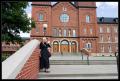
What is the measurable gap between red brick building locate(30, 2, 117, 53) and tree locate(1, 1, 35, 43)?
32628 millimetres

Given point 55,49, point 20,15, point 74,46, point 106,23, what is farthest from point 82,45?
point 20,15

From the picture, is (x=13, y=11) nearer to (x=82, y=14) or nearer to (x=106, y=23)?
(x=82, y=14)

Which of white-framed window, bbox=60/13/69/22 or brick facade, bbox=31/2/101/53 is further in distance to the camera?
white-framed window, bbox=60/13/69/22

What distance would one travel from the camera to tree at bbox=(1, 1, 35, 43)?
21.8 metres

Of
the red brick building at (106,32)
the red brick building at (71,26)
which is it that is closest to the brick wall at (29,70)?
the red brick building at (71,26)

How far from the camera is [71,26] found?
59.2 m

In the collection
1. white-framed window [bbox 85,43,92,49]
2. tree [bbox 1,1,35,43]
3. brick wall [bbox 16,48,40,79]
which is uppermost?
tree [bbox 1,1,35,43]

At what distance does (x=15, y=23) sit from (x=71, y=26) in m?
36.4

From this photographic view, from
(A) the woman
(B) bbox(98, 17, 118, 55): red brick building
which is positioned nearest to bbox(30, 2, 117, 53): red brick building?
(B) bbox(98, 17, 118, 55): red brick building

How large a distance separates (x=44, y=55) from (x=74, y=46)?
165 ft

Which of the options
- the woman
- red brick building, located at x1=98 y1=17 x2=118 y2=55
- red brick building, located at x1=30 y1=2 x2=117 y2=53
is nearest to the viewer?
the woman

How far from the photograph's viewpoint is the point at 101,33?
2938 inches

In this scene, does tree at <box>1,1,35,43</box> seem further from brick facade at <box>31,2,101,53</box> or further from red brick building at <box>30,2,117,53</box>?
red brick building at <box>30,2,117,53</box>

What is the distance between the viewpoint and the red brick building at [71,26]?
5784 cm
